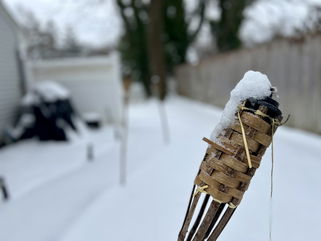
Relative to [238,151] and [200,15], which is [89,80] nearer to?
[238,151]


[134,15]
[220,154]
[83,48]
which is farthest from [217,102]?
[83,48]

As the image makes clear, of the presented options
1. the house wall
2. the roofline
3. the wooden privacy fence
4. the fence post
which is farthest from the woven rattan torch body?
the house wall

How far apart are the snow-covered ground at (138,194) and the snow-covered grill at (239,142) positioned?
0.79 meters

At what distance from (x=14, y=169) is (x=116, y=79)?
4111mm

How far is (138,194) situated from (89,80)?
5.26 m

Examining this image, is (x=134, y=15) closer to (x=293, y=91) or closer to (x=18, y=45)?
(x=18, y=45)

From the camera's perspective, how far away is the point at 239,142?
1.19 m

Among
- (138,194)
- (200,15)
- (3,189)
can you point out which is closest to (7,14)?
(3,189)

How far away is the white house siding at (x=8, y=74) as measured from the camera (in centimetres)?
595

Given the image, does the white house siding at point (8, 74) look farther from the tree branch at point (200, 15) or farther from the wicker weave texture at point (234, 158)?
the tree branch at point (200, 15)

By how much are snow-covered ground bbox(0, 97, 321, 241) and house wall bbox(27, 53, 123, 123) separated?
104 inches

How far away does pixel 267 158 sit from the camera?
3.47 metres

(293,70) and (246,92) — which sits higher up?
(246,92)

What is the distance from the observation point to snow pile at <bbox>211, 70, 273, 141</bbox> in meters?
1.20
